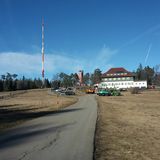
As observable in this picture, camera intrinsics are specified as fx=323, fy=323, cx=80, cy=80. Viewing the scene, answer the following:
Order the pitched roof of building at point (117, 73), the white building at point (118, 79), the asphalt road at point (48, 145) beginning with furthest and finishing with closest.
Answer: the pitched roof of building at point (117, 73), the white building at point (118, 79), the asphalt road at point (48, 145)

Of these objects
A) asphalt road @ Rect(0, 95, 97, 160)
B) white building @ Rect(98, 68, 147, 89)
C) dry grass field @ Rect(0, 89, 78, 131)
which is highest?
white building @ Rect(98, 68, 147, 89)

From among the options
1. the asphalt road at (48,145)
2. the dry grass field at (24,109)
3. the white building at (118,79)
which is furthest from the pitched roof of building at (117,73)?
the asphalt road at (48,145)

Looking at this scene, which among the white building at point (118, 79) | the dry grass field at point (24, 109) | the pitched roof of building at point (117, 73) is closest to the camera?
the dry grass field at point (24, 109)

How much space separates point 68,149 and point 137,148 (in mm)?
2757

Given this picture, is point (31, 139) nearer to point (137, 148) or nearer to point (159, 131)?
point (137, 148)

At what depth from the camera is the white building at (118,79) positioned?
528 ft

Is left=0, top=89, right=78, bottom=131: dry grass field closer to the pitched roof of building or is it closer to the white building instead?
the white building

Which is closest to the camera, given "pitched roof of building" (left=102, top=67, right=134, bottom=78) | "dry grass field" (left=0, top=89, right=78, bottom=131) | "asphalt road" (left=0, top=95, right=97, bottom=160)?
"asphalt road" (left=0, top=95, right=97, bottom=160)

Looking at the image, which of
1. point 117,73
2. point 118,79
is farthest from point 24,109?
point 117,73

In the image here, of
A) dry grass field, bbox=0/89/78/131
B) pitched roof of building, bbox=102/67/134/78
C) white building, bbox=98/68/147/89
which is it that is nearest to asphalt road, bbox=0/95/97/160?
dry grass field, bbox=0/89/78/131

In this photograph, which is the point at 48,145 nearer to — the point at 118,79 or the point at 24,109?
the point at 24,109

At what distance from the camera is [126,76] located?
164875 mm

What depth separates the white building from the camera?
161 m

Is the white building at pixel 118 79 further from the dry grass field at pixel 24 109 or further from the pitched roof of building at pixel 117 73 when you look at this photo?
the dry grass field at pixel 24 109
